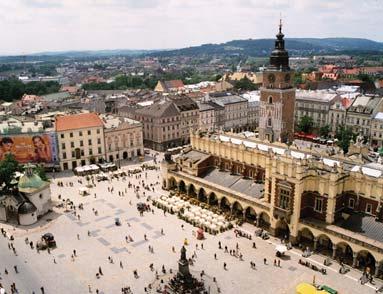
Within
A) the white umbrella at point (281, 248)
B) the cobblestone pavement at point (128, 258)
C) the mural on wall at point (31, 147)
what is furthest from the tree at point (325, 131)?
the mural on wall at point (31, 147)

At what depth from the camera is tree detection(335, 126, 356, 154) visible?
10525 cm

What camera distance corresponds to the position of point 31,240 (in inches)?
2539

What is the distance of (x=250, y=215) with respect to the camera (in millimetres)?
71188

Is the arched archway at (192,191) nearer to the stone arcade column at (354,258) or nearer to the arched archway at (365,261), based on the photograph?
the stone arcade column at (354,258)

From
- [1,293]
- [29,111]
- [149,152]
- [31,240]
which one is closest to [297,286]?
[1,293]

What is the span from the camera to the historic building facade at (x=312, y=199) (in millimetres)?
54844

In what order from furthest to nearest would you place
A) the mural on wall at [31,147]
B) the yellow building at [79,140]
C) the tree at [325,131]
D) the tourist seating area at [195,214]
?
the tree at [325,131] → the yellow building at [79,140] → the mural on wall at [31,147] → the tourist seating area at [195,214]

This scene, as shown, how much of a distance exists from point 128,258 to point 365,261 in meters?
33.6

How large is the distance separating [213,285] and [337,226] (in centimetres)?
2005

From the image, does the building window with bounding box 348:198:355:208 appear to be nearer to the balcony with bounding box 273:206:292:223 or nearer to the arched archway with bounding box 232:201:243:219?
the balcony with bounding box 273:206:292:223

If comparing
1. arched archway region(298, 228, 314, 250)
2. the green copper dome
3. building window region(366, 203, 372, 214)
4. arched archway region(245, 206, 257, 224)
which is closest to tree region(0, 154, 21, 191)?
the green copper dome

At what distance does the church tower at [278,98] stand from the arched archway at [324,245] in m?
32.0

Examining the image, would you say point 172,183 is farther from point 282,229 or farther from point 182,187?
point 282,229

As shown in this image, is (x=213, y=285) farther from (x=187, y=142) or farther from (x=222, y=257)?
(x=187, y=142)
